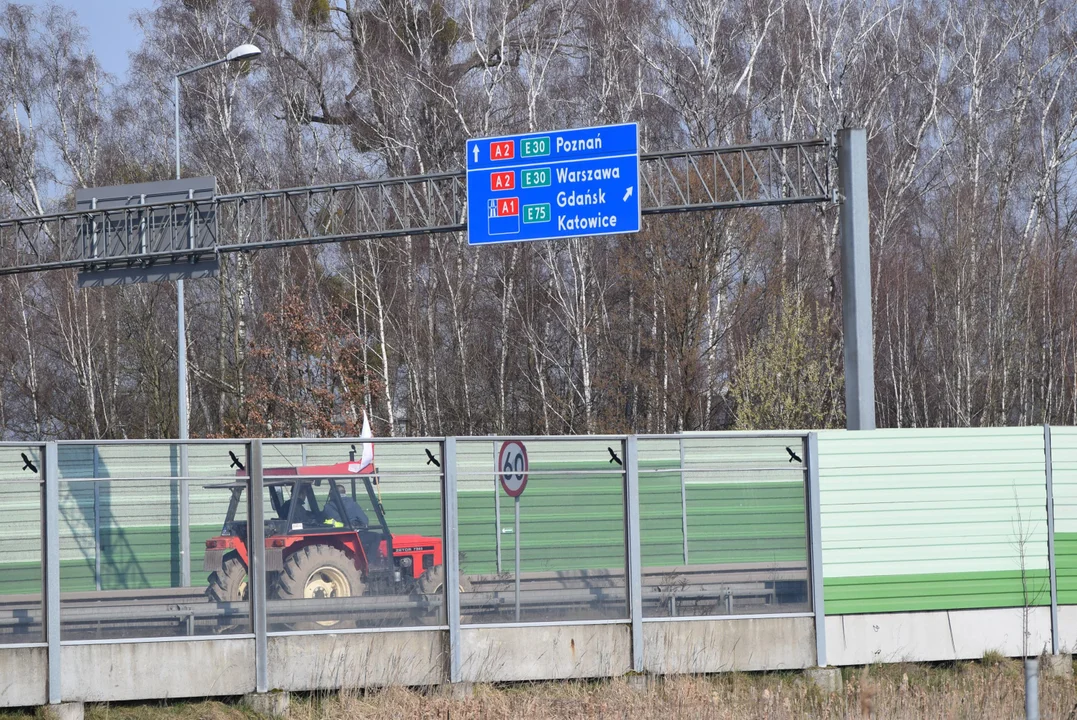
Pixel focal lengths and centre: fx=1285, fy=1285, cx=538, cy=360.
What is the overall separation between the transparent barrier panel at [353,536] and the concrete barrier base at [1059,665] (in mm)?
6575

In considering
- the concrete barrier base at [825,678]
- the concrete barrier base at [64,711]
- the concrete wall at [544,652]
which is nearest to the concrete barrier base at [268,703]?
the concrete barrier base at [64,711]

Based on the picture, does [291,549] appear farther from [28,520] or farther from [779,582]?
[779,582]

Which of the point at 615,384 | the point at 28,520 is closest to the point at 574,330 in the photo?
the point at 615,384

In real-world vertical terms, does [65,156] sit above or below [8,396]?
above

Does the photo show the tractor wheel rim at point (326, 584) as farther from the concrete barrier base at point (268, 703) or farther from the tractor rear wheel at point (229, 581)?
the concrete barrier base at point (268, 703)

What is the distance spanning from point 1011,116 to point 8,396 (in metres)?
34.3

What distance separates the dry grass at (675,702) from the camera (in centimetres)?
1112

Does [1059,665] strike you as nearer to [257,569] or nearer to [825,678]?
[825,678]

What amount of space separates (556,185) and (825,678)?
10.1 m

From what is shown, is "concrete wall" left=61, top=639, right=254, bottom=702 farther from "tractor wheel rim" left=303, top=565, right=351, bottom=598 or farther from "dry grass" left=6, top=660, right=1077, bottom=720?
"tractor wheel rim" left=303, top=565, right=351, bottom=598

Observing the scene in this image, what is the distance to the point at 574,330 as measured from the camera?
119 ft

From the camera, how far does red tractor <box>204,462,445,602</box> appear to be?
480 inches

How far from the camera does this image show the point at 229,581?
477 inches

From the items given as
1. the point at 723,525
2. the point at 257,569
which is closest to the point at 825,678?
the point at 723,525
